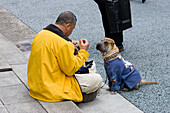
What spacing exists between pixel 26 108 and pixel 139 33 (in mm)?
4658

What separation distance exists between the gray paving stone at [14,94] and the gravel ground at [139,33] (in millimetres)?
1394

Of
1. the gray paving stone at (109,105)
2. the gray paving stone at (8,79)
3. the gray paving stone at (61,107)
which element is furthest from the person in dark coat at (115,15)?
the gray paving stone at (61,107)

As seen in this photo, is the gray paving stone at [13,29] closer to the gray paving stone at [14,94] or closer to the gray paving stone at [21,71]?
the gray paving stone at [21,71]

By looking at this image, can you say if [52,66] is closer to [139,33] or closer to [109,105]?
[109,105]

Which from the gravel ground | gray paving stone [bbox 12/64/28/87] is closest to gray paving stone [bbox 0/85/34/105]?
gray paving stone [bbox 12/64/28/87]

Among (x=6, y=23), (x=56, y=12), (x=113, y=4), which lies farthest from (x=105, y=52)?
(x=56, y=12)

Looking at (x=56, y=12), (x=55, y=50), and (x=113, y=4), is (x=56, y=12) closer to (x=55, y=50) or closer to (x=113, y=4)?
(x=113, y=4)

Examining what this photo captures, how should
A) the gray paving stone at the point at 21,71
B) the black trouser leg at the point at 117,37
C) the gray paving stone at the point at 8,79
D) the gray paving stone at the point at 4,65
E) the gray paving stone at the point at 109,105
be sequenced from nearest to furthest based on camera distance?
the gray paving stone at the point at 109,105
the gray paving stone at the point at 8,79
the gray paving stone at the point at 21,71
the gray paving stone at the point at 4,65
the black trouser leg at the point at 117,37

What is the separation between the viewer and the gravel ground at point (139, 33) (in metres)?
4.64

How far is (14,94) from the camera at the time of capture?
13.2 ft

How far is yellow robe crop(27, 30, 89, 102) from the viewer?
3.63 metres

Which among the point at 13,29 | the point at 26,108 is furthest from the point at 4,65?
the point at 13,29

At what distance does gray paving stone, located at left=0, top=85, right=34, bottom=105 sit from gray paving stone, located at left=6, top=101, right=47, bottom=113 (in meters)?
0.10

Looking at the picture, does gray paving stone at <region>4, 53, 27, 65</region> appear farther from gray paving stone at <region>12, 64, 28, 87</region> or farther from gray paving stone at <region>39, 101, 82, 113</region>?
gray paving stone at <region>39, 101, 82, 113</region>
